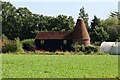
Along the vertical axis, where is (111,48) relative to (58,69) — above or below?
above

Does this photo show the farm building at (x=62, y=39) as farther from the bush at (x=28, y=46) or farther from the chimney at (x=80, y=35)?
the bush at (x=28, y=46)

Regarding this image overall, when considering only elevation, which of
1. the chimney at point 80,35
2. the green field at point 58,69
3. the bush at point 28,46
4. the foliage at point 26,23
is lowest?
the green field at point 58,69

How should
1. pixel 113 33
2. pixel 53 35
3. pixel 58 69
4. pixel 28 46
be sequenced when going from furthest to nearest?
pixel 113 33, pixel 53 35, pixel 28 46, pixel 58 69

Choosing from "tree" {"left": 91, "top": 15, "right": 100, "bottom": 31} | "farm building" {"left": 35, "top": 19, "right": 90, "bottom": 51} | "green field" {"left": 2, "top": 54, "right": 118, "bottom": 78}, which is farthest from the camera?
"tree" {"left": 91, "top": 15, "right": 100, "bottom": 31}

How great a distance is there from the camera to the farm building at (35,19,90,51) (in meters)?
71.1

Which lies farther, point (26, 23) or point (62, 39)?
point (26, 23)

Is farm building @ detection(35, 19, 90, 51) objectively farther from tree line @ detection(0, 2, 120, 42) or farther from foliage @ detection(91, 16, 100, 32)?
foliage @ detection(91, 16, 100, 32)

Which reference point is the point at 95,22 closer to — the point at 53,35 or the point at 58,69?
the point at 53,35

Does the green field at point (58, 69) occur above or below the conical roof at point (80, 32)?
below

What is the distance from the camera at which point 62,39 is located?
73500 millimetres

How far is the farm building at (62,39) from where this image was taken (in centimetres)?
7106

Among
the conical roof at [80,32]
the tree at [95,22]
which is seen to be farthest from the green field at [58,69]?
the tree at [95,22]

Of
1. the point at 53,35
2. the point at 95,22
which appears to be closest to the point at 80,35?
the point at 53,35

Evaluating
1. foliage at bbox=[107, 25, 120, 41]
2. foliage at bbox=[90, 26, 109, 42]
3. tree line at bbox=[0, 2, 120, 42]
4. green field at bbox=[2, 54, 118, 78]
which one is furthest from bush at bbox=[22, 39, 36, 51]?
green field at bbox=[2, 54, 118, 78]
